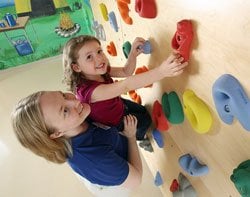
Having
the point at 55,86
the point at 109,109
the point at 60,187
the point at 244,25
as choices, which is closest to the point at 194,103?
the point at 244,25

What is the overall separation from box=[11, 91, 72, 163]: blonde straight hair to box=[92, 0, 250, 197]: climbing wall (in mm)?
330

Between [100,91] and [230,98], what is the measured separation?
1.26 ft

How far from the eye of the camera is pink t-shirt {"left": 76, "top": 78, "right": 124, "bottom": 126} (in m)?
0.81

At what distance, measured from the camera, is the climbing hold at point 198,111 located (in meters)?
0.60

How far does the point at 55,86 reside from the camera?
6.48 feet

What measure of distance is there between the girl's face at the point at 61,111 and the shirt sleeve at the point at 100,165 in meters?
0.08

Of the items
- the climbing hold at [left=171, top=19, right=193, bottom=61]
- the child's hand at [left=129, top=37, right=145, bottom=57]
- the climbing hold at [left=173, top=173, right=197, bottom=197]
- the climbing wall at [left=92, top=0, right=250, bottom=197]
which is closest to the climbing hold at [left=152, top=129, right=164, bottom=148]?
the climbing wall at [left=92, top=0, right=250, bottom=197]

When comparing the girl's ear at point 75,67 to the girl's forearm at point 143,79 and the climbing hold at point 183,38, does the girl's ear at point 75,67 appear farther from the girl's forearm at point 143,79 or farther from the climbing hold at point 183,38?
the climbing hold at point 183,38

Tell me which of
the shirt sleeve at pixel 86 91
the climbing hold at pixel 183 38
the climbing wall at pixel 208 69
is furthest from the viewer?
the shirt sleeve at pixel 86 91

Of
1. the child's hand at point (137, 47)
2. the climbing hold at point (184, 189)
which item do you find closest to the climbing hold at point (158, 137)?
the climbing hold at point (184, 189)

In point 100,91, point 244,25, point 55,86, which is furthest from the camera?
point 55,86

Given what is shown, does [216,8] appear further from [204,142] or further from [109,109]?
[109,109]

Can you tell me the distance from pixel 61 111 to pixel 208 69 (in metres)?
0.36

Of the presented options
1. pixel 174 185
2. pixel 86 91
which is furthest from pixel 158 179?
pixel 86 91
